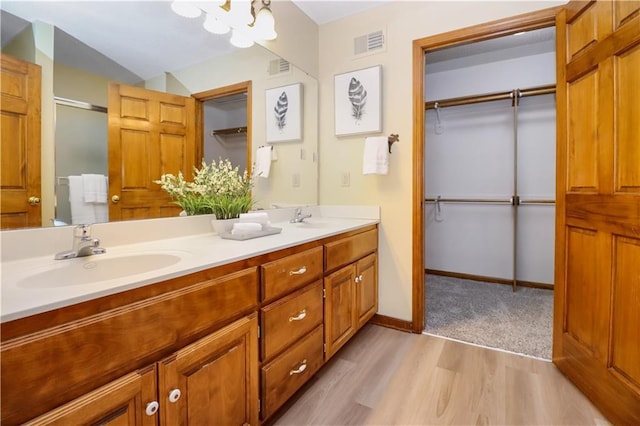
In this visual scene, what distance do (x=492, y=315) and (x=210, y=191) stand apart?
2.39 meters

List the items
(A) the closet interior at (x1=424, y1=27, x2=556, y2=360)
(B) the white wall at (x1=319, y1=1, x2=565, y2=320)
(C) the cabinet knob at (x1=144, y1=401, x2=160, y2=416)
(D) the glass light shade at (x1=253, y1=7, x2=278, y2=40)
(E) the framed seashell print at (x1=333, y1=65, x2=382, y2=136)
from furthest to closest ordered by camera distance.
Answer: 1. (A) the closet interior at (x1=424, y1=27, x2=556, y2=360)
2. (E) the framed seashell print at (x1=333, y1=65, x2=382, y2=136)
3. (B) the white wall at (x1=319, y1=1, x2=565, y2=320)
4. (D) the glass light shade at (x1=253, y1=7, x2=278, y2=40)
5. (C) the cabinet knob at (x1=144, y1=401, x2=160, y2=416)

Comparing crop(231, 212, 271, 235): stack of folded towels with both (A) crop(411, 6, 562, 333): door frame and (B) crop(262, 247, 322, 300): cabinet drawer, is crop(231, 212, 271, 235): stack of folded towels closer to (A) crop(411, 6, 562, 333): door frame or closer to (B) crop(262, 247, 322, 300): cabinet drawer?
(B) crop(262, 247, 322, 300): cabinet drawer

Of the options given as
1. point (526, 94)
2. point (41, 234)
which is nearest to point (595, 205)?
point (526, 94)

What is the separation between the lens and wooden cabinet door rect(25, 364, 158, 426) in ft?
2.10

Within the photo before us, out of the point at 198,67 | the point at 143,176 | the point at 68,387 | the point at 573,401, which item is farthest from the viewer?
the point at 198,67

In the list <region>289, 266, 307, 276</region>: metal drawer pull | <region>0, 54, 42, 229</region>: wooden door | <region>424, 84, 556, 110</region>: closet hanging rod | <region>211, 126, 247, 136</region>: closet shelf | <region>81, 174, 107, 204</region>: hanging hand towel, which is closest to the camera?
<region>0, 54, 42, 229</region>: wooden door

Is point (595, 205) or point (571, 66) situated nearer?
point (595, 205)

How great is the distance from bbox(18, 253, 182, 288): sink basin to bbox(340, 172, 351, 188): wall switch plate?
5.20ft

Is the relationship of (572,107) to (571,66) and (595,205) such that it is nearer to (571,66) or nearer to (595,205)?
(571,66)

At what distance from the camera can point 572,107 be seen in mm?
1604

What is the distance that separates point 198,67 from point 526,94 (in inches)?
118

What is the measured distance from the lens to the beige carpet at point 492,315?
2053 millimetres

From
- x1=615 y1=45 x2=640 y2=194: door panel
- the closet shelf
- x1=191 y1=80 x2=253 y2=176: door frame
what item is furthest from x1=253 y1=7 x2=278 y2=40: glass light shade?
x1=615 y1=45 x2=640 y2=194: door panel

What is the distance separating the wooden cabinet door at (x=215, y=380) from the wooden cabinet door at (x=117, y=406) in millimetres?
32
